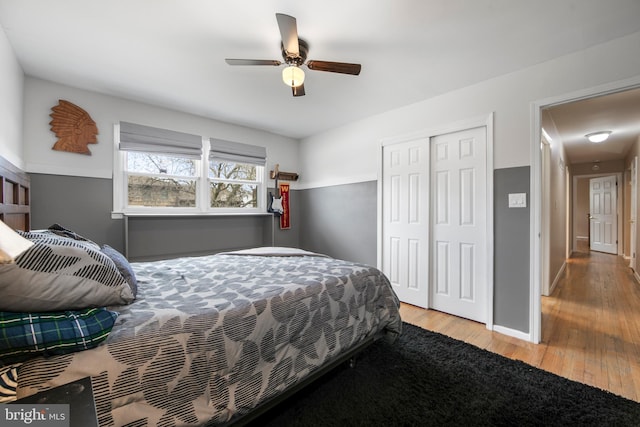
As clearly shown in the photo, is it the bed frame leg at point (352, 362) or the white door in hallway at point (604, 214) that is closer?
the bed frame leg at point (352, 362)

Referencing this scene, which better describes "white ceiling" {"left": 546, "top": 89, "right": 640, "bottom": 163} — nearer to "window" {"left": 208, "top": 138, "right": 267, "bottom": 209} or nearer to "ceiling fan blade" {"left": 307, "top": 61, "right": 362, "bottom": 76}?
"ceiling fan blade" {"left": 307, "top": 61, "right": 362, "bottom": 76}

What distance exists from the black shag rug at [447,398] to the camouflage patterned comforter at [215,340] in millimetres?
258

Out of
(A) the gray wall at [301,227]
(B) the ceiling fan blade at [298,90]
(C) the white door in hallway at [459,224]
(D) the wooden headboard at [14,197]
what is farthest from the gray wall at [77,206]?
(C) the white door in hallway at [459,224]

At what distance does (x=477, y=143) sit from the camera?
2.73 m

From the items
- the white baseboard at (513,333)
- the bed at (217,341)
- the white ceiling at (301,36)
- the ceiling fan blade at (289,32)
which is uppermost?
the white ceiling at (301,36)

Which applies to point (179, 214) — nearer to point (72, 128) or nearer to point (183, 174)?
point (183, 174)

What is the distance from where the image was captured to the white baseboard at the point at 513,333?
237 cm

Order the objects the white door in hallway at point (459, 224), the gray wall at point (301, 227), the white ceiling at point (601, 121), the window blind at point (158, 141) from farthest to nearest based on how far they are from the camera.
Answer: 1. the window blind at point (158, 141)
2. the white ceiling at point (601, 121)
3. the white door in hallway at point (459, 224)
4. the gray wall at point (301, 227)

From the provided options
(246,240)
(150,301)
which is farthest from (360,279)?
(246,240)

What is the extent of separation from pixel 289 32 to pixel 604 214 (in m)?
8.83

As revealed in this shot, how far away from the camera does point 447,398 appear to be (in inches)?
63.1

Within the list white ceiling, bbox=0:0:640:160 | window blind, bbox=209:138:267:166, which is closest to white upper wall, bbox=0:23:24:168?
white ceiling, bbox=0:0:640:160

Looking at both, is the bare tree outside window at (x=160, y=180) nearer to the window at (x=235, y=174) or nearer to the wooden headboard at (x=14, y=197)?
the window at (x=235, y=174)

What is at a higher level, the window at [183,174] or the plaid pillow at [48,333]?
the window at [183,174]
